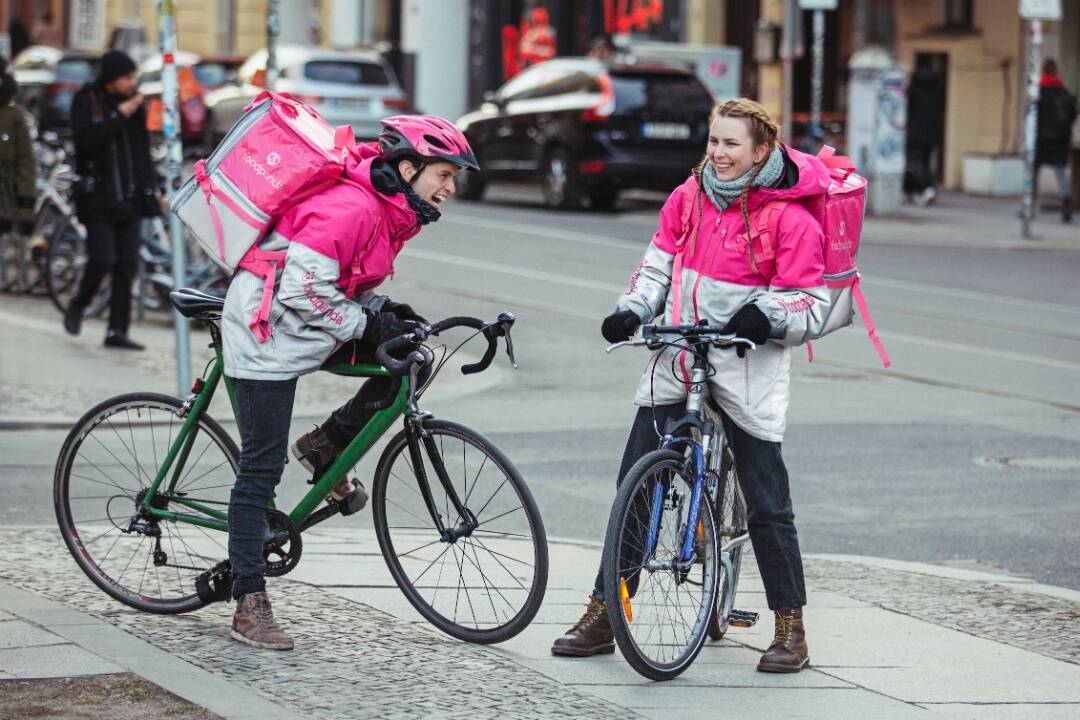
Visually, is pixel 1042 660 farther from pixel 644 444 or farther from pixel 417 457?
pixel 417 457

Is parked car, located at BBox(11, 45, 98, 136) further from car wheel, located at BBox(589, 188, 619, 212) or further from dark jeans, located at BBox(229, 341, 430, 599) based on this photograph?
dark jeans, located at BBox(229, 341, 430, 599)

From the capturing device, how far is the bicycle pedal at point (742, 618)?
5.98 metres

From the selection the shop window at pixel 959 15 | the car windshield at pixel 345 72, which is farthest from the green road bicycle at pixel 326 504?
the car windshield at pixel 345 72

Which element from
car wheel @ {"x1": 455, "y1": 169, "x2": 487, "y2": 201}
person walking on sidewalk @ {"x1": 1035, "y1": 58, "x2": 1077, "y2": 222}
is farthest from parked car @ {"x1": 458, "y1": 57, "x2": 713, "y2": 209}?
person walking on sidewalk @ {"x1": 1035, "y1": 58, "x2": 1077, "y2": 222}

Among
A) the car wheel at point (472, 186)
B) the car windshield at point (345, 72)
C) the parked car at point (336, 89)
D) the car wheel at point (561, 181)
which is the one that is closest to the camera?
the car wheel at point (561, 181)

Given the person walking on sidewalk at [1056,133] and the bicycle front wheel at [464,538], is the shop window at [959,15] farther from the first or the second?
the bicycle front wheel at [464,538]

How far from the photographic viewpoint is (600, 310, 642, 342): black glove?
5625 millimetres

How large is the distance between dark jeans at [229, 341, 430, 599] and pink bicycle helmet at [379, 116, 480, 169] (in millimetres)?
569

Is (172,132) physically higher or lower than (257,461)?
higher

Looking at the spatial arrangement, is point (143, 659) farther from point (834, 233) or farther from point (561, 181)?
point (561, 181)

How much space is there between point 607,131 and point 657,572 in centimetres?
1886

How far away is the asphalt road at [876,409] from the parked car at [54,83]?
679 inches

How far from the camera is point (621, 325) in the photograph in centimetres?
562

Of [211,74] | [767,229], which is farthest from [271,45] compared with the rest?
[211,74]
